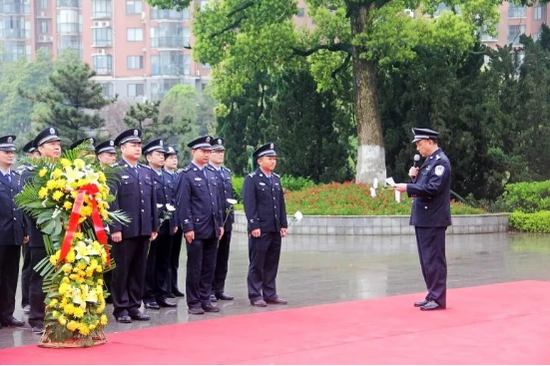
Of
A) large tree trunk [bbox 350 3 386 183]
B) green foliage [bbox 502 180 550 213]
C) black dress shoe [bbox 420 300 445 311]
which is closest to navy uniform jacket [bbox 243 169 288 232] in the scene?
black dress shoe [bbox 420 300 445 311]

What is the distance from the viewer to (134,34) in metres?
73.8

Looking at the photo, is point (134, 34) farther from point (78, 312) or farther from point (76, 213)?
point (78, 312)

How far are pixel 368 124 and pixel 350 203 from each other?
2.44 m

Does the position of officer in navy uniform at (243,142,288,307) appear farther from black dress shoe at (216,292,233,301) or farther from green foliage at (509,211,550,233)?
green foliage at (509,211,550,233)

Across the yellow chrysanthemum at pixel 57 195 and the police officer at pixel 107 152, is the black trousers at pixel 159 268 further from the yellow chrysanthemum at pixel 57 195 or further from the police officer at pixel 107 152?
the yellow chrysanthemum at pixel 57 195

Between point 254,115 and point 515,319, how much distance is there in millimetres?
19085

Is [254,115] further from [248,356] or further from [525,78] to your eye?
[248,356]

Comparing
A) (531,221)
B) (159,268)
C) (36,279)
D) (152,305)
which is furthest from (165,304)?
(531,221)

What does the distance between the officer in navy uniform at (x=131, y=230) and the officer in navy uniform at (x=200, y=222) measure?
506 mm

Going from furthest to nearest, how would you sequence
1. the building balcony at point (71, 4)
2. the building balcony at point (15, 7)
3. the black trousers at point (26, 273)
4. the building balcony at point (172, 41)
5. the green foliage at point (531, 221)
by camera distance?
the building balcony at point (15, 7) → the building balcony at point (71, 4) → the building balcony at point (172, 41) → the green foliage at point (531, 221) → the black trousers at point (26, 273)

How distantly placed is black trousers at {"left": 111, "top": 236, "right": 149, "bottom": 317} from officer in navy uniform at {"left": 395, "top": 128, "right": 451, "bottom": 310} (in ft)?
8.55

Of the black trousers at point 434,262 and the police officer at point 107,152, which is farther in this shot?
the black trousers at point 434,262

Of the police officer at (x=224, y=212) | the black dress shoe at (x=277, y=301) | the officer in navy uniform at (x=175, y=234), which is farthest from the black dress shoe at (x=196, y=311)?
the officer in navy uniform at (x=175, y=234)

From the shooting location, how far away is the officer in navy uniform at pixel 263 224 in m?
11.5
